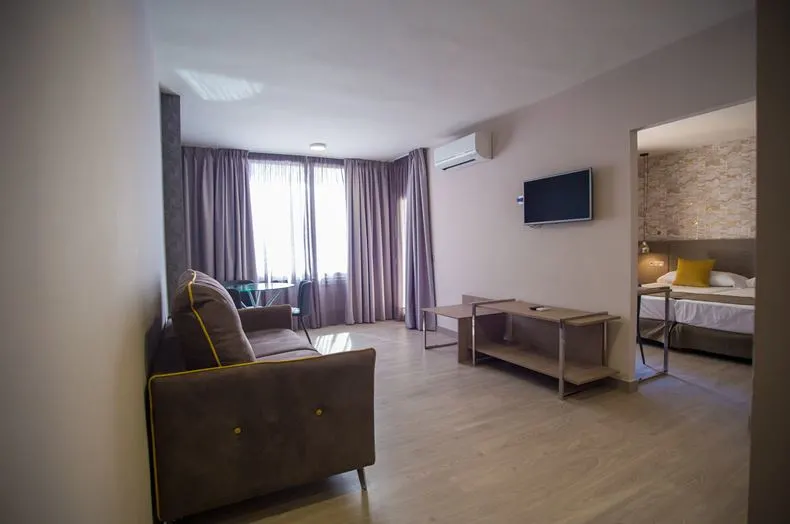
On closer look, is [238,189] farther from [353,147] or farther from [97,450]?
[97,450]

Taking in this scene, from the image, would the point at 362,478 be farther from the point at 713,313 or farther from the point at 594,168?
the point at 713,313

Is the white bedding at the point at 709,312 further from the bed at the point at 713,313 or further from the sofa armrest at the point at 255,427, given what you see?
the sofa armrest at the point at 255,427

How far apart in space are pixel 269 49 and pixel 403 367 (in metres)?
3.03

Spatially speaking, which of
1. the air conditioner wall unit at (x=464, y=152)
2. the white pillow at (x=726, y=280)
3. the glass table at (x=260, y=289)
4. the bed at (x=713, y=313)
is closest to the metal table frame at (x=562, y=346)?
the bed at (x=713, y=313)

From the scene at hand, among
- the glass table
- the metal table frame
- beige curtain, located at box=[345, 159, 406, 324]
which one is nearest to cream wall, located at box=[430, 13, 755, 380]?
the metal table frame

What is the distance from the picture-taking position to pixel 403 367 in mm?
4102

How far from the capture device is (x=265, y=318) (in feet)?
11.4

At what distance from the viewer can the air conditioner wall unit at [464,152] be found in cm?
449

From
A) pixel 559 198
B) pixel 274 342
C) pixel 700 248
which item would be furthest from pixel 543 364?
pixel 700 248

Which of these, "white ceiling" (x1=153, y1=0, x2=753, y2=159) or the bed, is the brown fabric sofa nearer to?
"white ceiling" (x1=153, y1=0, x2=753, y2=159)

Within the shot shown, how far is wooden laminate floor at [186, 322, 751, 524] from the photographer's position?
187 cm

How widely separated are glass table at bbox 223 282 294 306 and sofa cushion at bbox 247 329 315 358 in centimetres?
127

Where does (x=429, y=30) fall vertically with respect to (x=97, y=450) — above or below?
above

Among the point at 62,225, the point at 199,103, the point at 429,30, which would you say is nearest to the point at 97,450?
the point at 62,225
